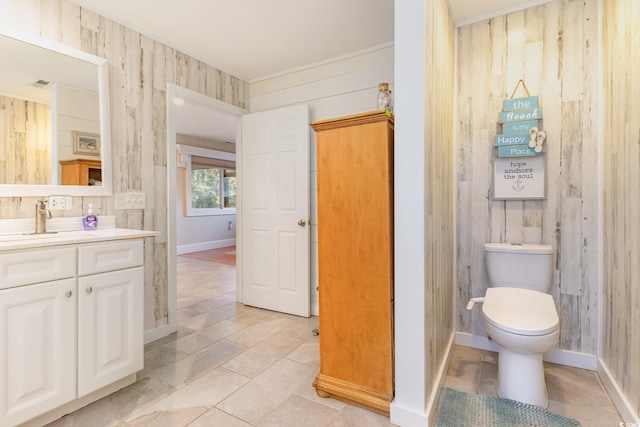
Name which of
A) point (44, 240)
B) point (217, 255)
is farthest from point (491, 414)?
point (217, 255)

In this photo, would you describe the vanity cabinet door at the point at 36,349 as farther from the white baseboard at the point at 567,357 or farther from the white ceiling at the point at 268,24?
the white baseboard at the point at 567,357

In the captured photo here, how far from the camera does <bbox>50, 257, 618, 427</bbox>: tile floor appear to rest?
5.32ft

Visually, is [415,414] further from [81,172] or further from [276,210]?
[81,172]

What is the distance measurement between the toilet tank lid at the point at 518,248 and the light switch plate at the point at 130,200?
8.60ft

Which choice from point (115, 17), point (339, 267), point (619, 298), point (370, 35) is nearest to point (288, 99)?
point (370, 35)

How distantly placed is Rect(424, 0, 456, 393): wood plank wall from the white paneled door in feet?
4.26

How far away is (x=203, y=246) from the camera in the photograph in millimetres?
7254

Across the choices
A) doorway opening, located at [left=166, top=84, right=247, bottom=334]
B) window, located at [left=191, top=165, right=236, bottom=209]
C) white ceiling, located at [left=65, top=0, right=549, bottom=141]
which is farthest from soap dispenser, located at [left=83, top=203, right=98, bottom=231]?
window, located at [left=191, top=165, right=236, bottom=209]

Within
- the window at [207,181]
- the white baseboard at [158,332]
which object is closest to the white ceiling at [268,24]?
the white baseboard at [158,332]

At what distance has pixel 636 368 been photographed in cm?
148

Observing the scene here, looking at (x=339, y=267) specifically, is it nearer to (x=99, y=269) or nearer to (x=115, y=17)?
(x=99, y=269)

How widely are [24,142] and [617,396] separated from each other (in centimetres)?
366

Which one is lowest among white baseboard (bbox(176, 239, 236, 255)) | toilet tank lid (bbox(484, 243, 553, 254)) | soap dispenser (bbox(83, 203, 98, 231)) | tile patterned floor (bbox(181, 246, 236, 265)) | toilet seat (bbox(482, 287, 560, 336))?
tile patterned floor (bbox(181, 246, 236, 265))

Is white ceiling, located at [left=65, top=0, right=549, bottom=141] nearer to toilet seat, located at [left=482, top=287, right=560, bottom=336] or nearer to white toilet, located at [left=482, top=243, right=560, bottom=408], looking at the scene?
white toilet, located at [left=482, top=243, right=560, bottom=408]
